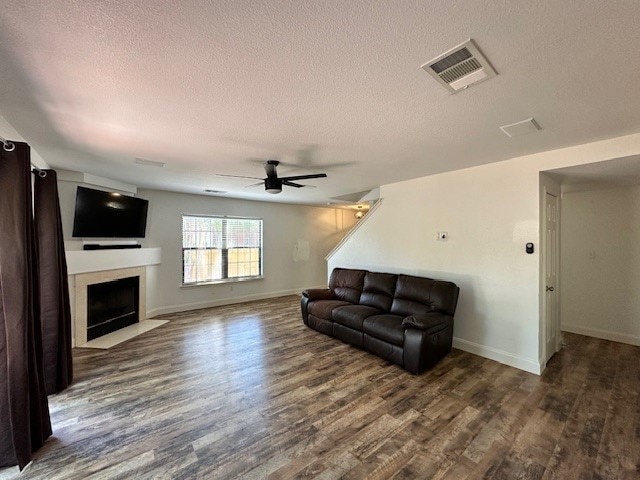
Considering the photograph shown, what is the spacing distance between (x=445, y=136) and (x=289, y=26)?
1.87 meters

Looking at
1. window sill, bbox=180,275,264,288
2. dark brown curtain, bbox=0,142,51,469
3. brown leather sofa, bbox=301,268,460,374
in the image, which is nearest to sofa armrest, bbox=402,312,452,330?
brown leather sofa, bbox=301,268,460,374

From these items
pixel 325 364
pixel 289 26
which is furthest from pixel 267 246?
pixel 289 26

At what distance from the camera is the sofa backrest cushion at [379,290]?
410cm

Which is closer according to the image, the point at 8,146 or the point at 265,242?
the point at 8,146

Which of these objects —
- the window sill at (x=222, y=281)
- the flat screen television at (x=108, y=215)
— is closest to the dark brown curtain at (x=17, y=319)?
the flat screen television at (x=108, y=215)

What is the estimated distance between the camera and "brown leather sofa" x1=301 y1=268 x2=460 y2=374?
308 cm

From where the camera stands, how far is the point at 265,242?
22.6ft

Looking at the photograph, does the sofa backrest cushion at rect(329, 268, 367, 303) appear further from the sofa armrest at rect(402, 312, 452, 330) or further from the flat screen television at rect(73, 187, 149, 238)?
the flat screen television at rect(73, 187, 149, 238)

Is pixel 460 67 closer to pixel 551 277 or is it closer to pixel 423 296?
pixel 423 296

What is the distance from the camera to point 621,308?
389 cm

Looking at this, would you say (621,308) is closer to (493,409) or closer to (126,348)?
(493,409)

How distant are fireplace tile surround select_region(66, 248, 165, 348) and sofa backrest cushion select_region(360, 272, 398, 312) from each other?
146 inches

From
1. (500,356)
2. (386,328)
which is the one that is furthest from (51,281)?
(500,356)

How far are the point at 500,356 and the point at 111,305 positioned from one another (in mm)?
5915
